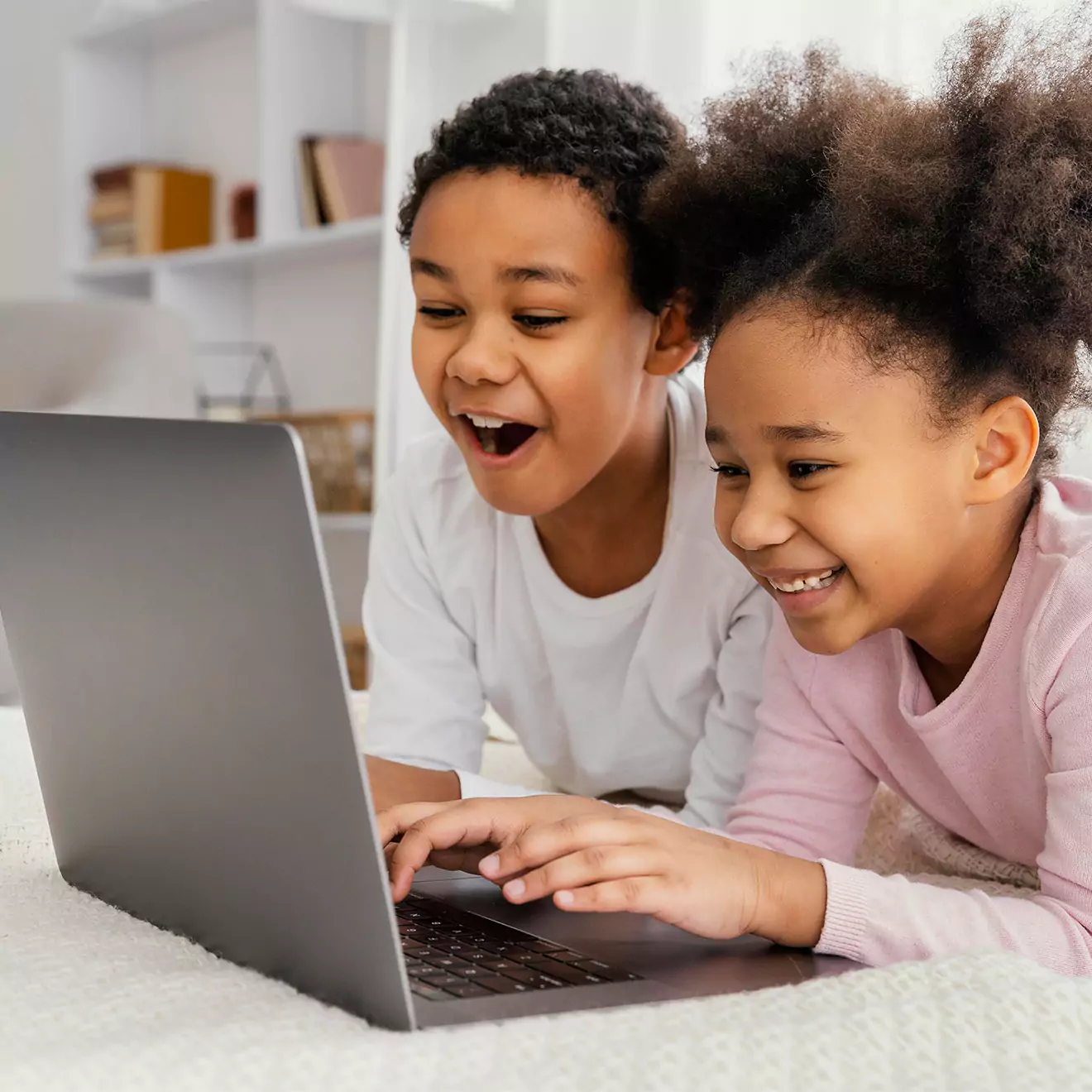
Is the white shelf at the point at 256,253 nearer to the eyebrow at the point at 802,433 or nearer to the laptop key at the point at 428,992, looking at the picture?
the eyebrow at the point at 802,433

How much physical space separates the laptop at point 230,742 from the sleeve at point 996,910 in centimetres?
3

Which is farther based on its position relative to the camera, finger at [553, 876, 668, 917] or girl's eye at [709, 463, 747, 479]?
girl's eye at [709, 463, 747, 479]

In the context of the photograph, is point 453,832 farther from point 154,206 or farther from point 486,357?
point 154,206

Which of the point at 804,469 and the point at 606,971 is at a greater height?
the point at 804,469

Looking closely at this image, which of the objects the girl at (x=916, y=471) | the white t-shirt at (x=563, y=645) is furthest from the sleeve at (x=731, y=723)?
the girl at (x=916, y=471)

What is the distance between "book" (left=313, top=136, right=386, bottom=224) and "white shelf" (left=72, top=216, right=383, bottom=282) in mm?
44

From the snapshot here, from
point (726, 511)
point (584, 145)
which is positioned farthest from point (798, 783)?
point (584, 145)

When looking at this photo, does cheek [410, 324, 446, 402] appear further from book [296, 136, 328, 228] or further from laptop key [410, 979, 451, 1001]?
book [296, 136, 328, 228]

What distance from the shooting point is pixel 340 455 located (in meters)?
3.04

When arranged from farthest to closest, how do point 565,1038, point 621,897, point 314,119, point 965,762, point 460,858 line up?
point 314,119 → point 965,762 → point 460,858 → point 621,897 → point 565,1038

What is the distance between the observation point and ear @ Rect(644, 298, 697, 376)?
1262 millimetres

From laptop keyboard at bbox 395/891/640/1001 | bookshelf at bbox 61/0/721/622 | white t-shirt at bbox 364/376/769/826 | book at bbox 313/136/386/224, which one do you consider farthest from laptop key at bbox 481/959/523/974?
book at bbox 313/136/386/224

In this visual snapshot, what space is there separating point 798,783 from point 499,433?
16.6 inches

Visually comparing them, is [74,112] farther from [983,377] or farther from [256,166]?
[983,377]
